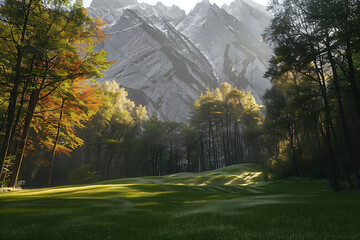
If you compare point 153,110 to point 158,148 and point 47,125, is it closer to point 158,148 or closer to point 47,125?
point 158,148

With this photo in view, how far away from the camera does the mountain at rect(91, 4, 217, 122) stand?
101062 mm

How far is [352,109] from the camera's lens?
22.8 m

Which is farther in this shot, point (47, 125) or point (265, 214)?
point (47, 125)

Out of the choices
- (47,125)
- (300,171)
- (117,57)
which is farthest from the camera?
(117,57)

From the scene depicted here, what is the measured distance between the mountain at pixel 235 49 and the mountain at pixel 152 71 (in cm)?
2470

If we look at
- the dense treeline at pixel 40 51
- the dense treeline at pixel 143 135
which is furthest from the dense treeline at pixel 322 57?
the dense treeline at pixel 143 135

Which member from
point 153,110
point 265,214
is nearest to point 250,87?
point 153,110

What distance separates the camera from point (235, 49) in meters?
136

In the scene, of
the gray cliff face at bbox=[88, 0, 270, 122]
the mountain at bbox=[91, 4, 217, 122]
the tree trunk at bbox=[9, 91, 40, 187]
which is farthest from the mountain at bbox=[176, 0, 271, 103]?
the tree trunk at bbox=[9, 91, 40, 187]

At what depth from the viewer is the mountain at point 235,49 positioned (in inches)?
4628

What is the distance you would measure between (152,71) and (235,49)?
207ft

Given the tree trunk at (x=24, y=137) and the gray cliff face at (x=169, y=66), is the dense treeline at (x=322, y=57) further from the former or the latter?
the gray cliff face at (x=169, y=66)

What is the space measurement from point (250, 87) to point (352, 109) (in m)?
96.1

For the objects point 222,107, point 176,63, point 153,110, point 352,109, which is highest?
point 176,63
